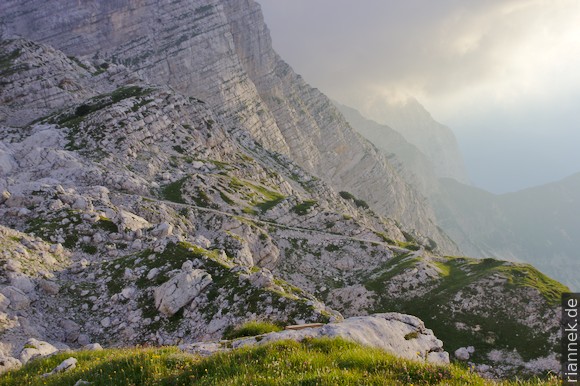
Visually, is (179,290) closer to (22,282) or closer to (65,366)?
(22,282)

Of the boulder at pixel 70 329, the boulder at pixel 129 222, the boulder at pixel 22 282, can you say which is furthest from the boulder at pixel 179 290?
the boulder at pixel 129 222

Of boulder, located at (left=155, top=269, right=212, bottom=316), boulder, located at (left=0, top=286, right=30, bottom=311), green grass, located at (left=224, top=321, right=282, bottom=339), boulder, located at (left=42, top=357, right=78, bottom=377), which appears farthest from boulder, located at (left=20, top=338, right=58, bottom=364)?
boulder, located at (left=155, top=269, right=212, bottom=316)

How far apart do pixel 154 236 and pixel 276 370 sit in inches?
1618

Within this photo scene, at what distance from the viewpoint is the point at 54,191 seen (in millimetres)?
46781

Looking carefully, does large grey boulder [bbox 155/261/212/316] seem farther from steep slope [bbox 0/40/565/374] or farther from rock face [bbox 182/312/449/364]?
rock face [bbox 182/312/449/364]

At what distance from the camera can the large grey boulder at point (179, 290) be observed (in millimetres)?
27531

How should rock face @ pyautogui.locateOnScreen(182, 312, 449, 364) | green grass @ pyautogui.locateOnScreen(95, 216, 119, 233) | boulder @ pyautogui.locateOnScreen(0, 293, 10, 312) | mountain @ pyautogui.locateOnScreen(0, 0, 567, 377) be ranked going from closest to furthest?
1. rock face @ pyautogui.locateOnScreen(182, 312, 449, 364)
2. boulder @ pyautogui.locateOnScreen(0, 293, 10, 312)
3. mountain @ pyautogui.locateOnScreen(0, 0, 567, 377)
4. green grass @ pyautogui.locateOnScreen(95, 216, 119, 233)

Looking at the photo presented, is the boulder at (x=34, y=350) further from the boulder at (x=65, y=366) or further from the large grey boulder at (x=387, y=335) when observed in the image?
the large grey boulder at (x=387, y=335)

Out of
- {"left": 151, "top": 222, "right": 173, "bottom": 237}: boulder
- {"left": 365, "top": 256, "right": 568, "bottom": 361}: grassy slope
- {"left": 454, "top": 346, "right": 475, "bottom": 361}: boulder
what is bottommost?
{"left": 454, "top": 346, "right": 475, "bottom": 361}: boulder

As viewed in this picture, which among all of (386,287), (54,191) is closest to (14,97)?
(54,191)

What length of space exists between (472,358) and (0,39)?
164m

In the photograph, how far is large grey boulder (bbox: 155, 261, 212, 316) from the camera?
90.3 feet

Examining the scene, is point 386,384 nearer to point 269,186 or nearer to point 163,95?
point 269,186

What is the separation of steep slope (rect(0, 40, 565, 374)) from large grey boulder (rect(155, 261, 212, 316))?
88mm
